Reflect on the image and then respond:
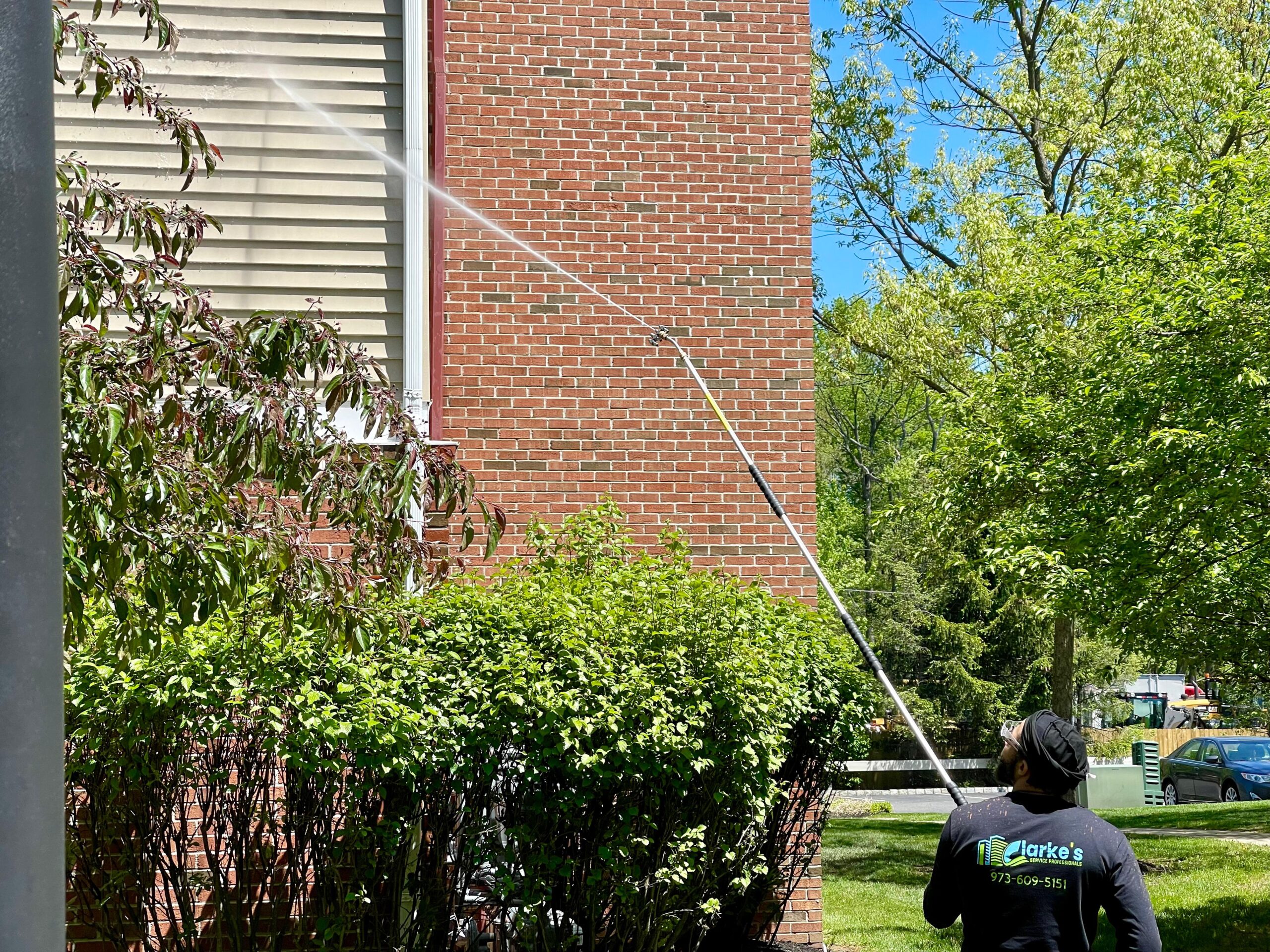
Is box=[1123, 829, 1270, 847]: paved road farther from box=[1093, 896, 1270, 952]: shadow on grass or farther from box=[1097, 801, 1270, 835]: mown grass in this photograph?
box=[1093, 896, 1270, 952]: shadow on grass

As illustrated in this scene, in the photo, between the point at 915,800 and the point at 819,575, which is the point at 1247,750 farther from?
the point at 819,575

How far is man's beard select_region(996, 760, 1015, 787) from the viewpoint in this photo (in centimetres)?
371

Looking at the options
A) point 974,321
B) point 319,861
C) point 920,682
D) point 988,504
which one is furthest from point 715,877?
point 920,682

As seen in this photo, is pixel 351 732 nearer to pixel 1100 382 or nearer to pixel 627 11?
pixel 627 11

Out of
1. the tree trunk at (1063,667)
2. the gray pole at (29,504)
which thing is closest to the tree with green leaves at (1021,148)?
the tree trunk at (1063,667)

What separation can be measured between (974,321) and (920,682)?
2032cm

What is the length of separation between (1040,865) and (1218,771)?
25.0 m

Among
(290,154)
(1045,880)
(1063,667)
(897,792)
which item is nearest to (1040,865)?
(1045,880)

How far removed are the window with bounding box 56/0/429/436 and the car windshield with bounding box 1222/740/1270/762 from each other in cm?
2298

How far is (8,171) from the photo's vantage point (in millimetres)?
2225

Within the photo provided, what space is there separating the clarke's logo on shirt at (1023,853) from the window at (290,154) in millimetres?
5212

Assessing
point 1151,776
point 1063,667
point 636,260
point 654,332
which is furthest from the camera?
point 1151,776

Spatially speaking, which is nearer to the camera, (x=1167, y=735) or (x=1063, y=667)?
(x=1063, y=667)

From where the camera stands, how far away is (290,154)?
8.04 m
